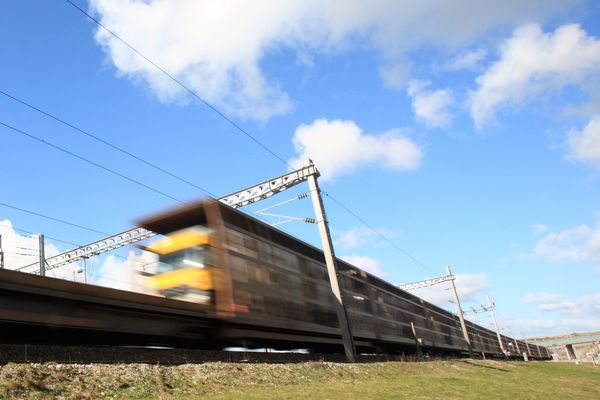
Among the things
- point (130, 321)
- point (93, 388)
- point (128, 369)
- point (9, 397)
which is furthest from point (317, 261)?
point (9, 397)

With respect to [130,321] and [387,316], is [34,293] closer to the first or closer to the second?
[130,321]

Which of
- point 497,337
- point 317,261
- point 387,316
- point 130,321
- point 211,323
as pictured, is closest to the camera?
point 130,321

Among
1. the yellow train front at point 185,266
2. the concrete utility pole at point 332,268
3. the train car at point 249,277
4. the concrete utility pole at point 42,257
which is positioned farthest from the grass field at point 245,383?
the concrete utility pole at point 42,257

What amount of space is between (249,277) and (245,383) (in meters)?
3.88

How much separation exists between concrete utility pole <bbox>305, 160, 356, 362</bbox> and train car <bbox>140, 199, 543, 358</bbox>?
355mm

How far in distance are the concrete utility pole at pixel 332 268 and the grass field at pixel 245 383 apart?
2072 millimetres

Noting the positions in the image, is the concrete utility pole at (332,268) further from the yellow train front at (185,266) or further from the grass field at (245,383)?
the yellow train front at (185,266)

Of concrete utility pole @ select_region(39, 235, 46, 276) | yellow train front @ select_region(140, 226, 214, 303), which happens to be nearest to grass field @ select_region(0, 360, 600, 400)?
yellow train front @ select_region(140, 226, 214, 303)

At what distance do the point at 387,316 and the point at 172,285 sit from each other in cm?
1650

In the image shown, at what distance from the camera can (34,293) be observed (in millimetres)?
9078

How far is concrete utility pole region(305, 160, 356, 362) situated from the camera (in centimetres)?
1880

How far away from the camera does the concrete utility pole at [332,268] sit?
1880 cm

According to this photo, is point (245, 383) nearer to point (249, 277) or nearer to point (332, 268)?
point (249, 277)

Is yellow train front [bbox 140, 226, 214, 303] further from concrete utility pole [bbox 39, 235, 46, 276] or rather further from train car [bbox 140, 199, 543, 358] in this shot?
concrete utility pole [bbox 39, 235, 46, 276]
